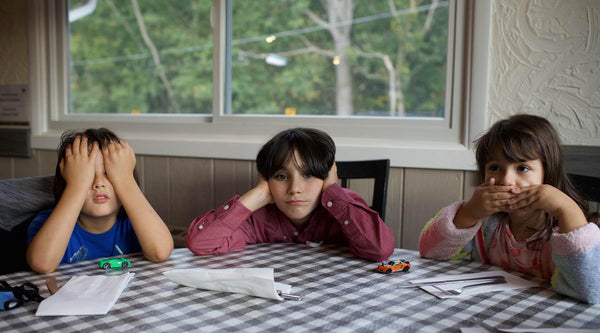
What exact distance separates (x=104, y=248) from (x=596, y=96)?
5.50 ft

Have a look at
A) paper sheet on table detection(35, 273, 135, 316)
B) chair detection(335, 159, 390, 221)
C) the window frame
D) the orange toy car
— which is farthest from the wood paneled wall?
paper sheet on table detection(35, 273, 135, 316)

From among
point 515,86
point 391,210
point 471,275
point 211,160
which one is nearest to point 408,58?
point 515,86

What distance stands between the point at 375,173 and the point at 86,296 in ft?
3.37

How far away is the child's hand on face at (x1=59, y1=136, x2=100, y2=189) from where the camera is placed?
1.26 m

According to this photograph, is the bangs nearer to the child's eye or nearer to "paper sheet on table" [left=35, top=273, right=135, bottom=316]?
the child's eye

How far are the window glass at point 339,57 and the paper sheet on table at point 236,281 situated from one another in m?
1.26

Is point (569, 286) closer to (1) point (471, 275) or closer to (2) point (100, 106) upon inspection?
(1) point (471, 275)

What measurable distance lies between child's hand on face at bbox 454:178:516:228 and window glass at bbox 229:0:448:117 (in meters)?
0.80

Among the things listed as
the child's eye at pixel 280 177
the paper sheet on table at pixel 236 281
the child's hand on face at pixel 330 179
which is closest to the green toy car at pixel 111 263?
the paper sheet on table at pixel 236 281

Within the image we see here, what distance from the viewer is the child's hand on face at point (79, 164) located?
4.13 feet

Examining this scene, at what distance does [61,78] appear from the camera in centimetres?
276

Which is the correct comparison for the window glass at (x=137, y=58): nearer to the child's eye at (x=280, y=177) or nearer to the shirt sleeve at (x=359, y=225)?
the child's eye at (x=280, y=177)

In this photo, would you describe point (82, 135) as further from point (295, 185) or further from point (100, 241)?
point (295, 185)

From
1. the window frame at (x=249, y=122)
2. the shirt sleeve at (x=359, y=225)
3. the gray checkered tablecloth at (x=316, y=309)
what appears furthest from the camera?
the window frame at (x=249, y=122)
